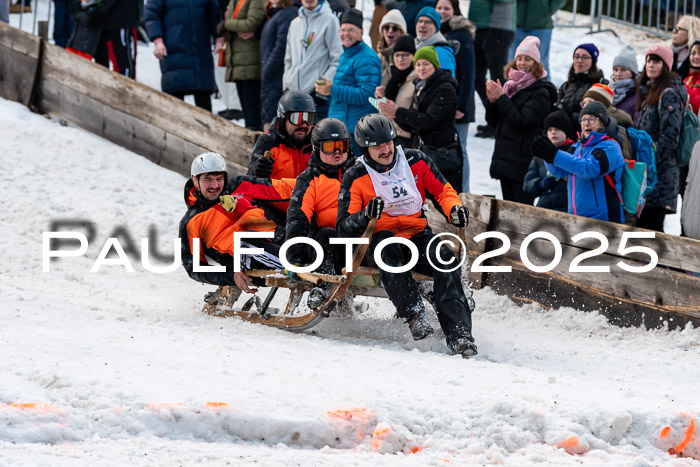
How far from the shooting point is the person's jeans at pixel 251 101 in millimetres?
11180

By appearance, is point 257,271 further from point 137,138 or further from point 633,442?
point 137,138

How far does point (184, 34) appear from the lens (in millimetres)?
11242

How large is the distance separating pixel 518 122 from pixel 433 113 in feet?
2.28

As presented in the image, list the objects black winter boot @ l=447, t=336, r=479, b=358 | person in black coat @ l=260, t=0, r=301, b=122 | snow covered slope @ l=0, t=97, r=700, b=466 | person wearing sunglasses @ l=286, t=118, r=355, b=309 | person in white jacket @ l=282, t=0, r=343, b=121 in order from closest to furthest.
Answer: snow covered slope @ l=0, t=97, r=700, b=466 < black winter boot @ l=447, t=336, r=479, b=358 < person wearing sunglasses @ l=286, t=118, r=355, b=309 < person in white jacket @ l=282, t=0, r=343, b=121 < person in black coat @ l=260, t=0, r=301, b=122

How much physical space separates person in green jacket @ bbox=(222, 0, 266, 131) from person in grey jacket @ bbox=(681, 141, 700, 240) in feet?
16.6

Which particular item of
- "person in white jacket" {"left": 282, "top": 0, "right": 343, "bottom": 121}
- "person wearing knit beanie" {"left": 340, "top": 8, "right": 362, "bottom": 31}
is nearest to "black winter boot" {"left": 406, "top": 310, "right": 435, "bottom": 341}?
"person wearing knit beanie" {"left": 340, "top": 8, "right": 362, "bottom": 31}

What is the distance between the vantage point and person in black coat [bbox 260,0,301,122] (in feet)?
34.4

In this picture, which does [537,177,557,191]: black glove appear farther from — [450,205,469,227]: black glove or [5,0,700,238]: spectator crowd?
[450,205,469,227]: black glove

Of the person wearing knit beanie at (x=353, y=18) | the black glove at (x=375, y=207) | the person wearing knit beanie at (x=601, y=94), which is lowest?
the black glove at (x=375, y=207)

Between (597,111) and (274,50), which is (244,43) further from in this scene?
(597,111)

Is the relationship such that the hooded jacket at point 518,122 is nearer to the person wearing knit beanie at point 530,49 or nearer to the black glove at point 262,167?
the person wearing knit beanie at point 530,49

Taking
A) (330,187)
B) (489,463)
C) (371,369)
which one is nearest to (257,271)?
(330,187)

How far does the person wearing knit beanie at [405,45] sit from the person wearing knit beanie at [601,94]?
1665 mm

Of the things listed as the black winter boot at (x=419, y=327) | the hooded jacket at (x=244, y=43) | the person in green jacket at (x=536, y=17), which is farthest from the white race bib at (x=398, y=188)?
the person in green jacket at (x=536, y=17)
